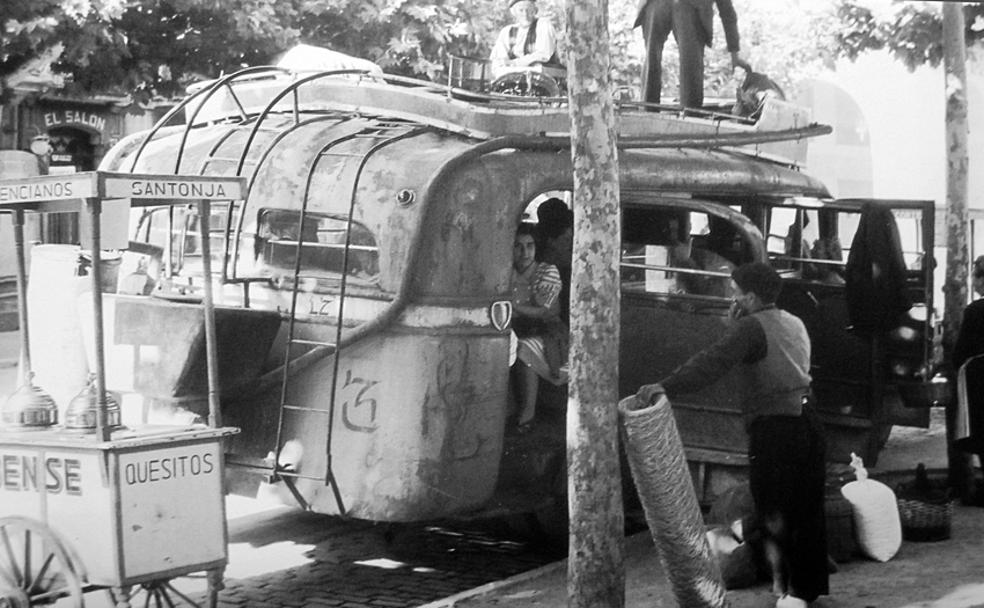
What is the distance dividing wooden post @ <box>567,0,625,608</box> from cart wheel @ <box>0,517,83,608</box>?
208 centimetres

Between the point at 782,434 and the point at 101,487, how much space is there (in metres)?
2.97

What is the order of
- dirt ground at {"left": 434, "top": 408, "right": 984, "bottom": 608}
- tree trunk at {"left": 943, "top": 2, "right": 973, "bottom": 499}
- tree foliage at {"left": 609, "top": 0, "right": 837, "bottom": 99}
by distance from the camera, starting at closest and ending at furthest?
1. dirt ground at {"left": 434, "top": 408, "right": 984, "bottom": 608}
2. tree trunk at {"left": 943, "top": 2, "right": 973, "bottom": 499}
3. tree foliage at {"left": 609, "top": 0, "right": 837, "bottom": 99}

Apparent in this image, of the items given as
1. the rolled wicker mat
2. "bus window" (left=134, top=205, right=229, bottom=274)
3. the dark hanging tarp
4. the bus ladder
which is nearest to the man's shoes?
the rolled wicker mat

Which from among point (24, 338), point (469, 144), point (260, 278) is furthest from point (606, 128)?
point (24, 338)

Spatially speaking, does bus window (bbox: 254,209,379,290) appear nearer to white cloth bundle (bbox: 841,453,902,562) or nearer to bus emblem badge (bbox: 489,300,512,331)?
bus emblem badge (bbox: 489,300,512,331)

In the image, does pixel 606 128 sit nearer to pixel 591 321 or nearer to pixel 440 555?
pixel 591 321

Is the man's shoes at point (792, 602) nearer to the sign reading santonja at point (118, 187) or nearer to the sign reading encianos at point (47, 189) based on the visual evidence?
the sign reading santonja at point (118, 187)

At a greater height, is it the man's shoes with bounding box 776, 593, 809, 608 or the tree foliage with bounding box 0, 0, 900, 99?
the tree foliage with bounding box 0, 0, 900, 99

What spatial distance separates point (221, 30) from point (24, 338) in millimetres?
11352

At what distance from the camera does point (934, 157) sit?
30.1 metres

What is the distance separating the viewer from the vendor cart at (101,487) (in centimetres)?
566

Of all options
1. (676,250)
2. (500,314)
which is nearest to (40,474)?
(500,314)

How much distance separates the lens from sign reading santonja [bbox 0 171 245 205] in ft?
18.4

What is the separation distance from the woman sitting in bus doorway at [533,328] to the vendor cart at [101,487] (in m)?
2.24
